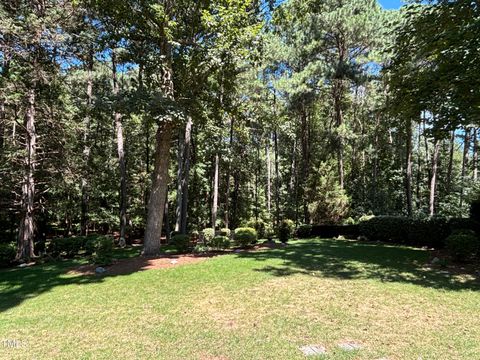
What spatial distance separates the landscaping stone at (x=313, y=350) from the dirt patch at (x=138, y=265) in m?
5.46

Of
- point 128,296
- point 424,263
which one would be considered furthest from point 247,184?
point 128,296

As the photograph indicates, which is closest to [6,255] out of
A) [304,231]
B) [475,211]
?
[304,231]

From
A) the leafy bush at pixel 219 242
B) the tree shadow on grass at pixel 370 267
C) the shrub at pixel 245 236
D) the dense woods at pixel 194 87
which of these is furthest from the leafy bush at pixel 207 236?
the tree shadow on grass at pixel 370 267

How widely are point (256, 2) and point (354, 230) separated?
11.3 m

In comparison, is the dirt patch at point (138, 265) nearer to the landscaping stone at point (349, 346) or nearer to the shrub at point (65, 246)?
the shrub at point (65, 246)

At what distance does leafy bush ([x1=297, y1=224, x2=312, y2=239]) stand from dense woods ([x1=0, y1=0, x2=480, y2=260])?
1.78 meters

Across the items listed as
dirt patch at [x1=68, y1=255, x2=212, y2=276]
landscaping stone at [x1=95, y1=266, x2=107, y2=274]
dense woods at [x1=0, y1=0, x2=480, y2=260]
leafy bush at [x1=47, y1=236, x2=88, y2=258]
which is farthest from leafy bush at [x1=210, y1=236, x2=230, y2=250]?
leafy bush at [x1=47, y1=236, x2=88, y2=258]

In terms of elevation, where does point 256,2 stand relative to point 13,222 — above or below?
above

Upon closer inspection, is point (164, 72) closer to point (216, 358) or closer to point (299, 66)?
point (216, 358)

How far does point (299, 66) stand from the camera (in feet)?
61.5

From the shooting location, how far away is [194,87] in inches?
437

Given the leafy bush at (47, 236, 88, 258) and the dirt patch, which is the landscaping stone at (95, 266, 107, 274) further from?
the leafy bush at (47, 236, 88, 258)

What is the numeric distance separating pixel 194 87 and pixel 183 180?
6.57 meters

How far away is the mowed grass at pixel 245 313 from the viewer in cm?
387
